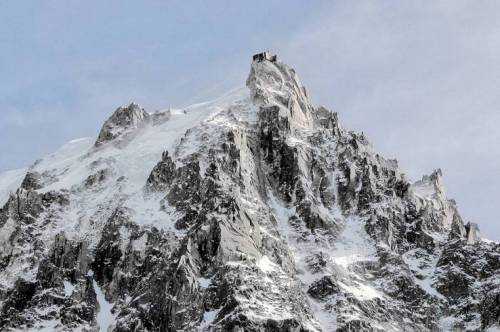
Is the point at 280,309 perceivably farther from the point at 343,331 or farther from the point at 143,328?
the point at 143,328

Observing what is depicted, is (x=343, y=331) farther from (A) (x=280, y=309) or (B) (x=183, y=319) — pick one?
(B) (x=183, y=319)

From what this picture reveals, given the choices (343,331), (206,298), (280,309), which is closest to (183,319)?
(206,298)

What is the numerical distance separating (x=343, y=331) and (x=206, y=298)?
89.6 feet

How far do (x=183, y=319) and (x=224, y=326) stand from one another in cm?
903

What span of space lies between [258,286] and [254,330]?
1137cm

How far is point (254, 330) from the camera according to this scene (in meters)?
190

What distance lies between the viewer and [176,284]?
199000mm

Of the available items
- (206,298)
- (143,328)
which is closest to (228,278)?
(206,298)

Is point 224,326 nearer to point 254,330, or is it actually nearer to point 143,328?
point 254,330

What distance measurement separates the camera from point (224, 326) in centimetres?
19000

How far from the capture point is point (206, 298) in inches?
7736

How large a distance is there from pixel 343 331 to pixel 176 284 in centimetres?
3342

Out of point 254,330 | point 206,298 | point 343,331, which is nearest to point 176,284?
point 206,298

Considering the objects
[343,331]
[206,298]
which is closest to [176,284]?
[206,298]
